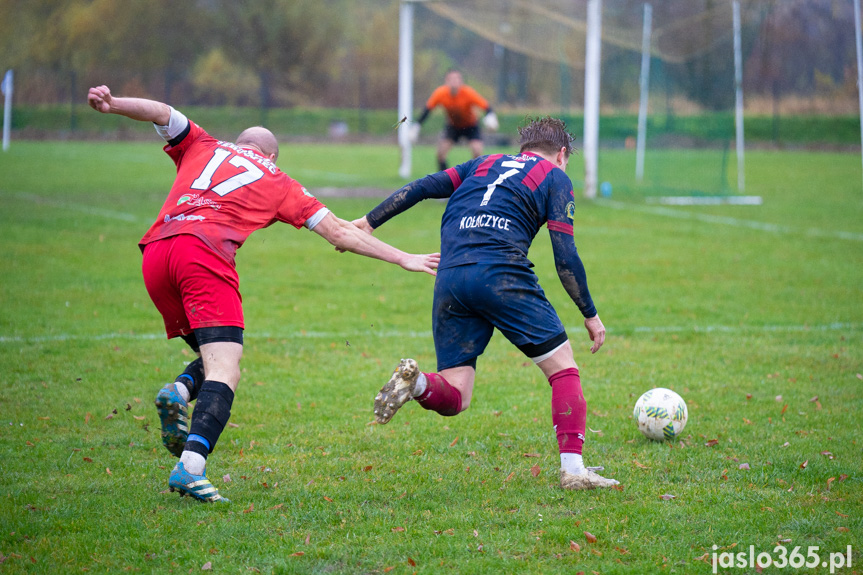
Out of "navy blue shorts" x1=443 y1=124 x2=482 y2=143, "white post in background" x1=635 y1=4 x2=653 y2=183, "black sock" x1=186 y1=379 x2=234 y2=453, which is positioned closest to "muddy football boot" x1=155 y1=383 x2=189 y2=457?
"black sock" x1=186 y1=379 x2=234 y2=453

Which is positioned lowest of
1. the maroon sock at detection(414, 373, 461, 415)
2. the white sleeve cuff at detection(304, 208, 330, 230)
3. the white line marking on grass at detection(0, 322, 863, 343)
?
the maroon sock at detection(414, 373, 461, 415)

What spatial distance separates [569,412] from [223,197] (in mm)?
2061

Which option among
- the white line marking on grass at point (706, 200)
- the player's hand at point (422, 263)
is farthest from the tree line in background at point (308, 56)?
the player's hand at point (422, 263)

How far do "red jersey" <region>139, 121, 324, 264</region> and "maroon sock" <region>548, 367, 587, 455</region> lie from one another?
158 centimetres

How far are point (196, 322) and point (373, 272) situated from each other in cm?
675

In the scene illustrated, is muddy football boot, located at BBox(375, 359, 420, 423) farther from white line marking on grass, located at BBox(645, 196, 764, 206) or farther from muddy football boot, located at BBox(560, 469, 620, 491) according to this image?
white line marking on grass, located at BBox(645, 196, 764, 206)

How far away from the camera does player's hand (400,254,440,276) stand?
4406 millimetres

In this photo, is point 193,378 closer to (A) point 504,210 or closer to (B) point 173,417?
(B) point 173,417

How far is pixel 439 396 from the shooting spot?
4.22 meters

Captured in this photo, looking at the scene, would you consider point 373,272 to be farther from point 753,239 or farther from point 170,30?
point 170,30

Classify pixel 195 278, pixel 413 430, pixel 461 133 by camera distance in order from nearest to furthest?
pixel 195 278 < pixel 413 430 < pixel 461 133

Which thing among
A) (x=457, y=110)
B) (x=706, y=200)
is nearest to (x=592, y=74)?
(x=457, y=110)

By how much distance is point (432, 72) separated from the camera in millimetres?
42000

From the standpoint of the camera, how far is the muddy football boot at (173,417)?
4.06m
